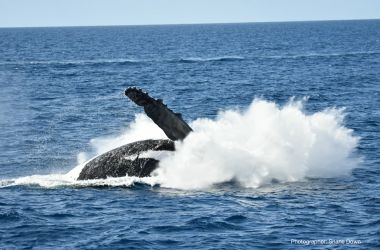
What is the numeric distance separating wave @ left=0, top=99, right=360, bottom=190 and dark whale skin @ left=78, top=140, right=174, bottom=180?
26 centimetres

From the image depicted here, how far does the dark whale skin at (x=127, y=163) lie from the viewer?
2508 centimetres

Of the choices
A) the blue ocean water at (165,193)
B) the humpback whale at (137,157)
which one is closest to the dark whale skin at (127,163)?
the humpback whale at (137,157)

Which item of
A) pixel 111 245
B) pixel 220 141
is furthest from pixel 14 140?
pixel 111 245

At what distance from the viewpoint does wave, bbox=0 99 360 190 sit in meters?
25.2

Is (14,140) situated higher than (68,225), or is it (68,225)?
(14,140)

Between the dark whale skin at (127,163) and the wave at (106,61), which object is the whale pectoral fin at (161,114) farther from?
the wave at (106,61)

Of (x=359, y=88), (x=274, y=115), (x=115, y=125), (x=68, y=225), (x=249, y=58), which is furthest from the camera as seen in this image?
(x=249, y=58)

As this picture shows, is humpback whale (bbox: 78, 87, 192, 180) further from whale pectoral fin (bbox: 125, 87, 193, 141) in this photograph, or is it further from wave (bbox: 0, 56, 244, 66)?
wave (bbox: 0, 56, 244, 66)

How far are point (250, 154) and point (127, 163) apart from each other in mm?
5060

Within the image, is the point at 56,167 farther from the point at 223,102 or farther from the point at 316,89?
the point at 316,89

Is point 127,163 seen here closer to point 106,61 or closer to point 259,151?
point 259,151

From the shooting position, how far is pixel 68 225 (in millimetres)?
20391

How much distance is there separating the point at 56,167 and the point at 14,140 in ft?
26.4

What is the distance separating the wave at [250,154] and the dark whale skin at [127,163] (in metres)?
0.26
